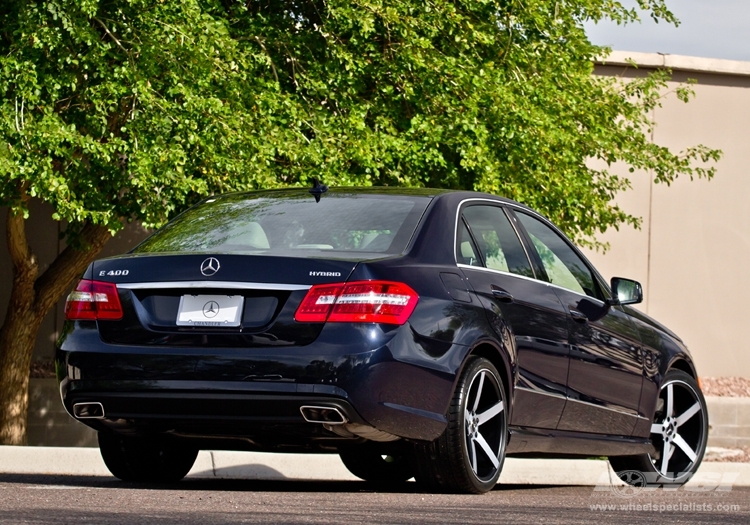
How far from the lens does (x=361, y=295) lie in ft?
19.3

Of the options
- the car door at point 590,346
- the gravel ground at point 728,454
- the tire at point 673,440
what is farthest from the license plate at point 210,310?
the gravel ground at point 728,454

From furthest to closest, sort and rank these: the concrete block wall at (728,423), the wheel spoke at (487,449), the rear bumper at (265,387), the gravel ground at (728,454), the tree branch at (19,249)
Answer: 1. the concrete block wall at (728,423)
2. the gravel ground at (728,454)
3. the tree branch at (19,249)
4. the wheel spoke at (487,449)
5. the rear bumper at (265,387)

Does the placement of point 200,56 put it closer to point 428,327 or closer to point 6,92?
point 6,92

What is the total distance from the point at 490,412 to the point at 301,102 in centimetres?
703

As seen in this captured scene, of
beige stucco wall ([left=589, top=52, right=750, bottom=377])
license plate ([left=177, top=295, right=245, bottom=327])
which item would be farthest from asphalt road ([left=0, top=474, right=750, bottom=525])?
beige stucco wall ([left=589, top=52, right=750, bottom=377])

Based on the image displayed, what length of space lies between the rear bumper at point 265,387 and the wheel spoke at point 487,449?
411mm

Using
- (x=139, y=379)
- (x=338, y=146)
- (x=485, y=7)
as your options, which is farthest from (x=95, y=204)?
(x=139, y=379)

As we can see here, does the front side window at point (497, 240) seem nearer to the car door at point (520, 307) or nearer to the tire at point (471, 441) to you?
the car door at point (520, 307)

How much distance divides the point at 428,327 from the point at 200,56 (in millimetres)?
5820

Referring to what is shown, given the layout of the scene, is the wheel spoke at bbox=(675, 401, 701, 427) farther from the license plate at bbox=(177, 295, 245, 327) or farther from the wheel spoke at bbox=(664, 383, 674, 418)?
the license plate at bbox=(177, 295, 245, 327)

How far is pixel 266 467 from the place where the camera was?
29.0 ft

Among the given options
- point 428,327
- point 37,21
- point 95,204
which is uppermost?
point 37,21

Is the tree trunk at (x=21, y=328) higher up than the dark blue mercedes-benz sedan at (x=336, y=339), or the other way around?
the dark blue mercedes-benz sedan at (x=336, y=339)

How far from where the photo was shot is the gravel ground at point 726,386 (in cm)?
1852
